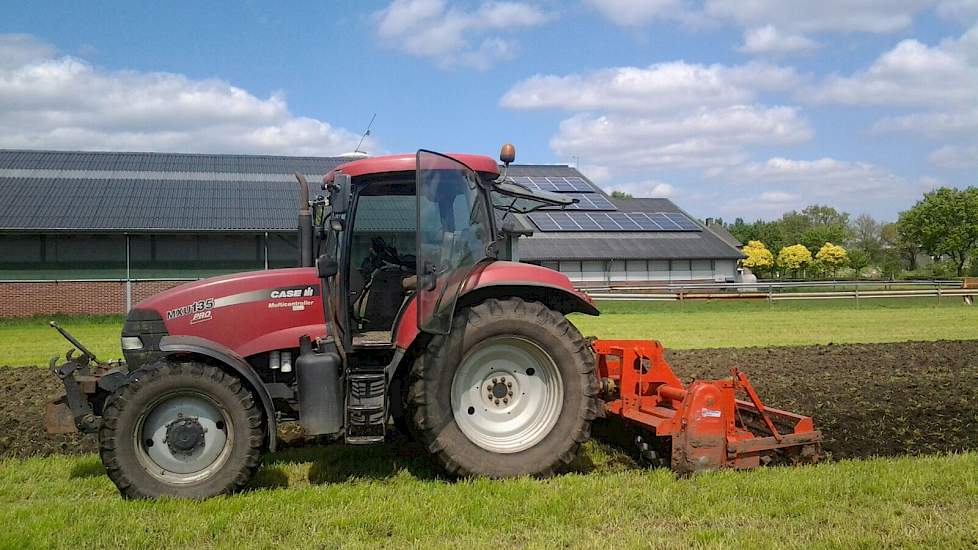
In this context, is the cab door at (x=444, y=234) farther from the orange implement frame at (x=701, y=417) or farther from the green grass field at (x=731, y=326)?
the green grass field at (x=731, y=326)

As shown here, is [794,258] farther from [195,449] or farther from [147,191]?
[195,449]

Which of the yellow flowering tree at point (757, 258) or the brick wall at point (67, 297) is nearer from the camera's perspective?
the brick wall at point (67, 297)

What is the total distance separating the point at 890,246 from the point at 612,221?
57467 mm

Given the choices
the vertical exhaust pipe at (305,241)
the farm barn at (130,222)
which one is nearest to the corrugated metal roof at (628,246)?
the farm barn at (130,222)

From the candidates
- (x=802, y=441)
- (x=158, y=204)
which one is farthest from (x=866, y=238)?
(x=802, y=441)

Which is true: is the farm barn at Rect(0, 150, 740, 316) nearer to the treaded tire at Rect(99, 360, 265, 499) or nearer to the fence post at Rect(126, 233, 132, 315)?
the fence post at Rect(126, 233, 132, 315)

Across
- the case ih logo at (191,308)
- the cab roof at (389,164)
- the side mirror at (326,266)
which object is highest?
the cab roof at (389,164)

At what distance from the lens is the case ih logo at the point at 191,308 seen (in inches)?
216

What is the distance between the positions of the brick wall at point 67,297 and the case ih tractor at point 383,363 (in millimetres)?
22558

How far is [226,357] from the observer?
5.26 m

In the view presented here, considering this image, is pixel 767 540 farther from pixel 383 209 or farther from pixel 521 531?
pixel 383 209

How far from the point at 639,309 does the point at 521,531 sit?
80.5 feet

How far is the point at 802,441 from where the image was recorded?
5.77m

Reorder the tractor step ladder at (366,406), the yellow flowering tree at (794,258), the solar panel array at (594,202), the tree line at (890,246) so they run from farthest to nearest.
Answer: the yellow flowering tree at (794,258)
the tree line at (890,246)
the solar panel array at (594,202)
the tractor step ladder at (366,406)
